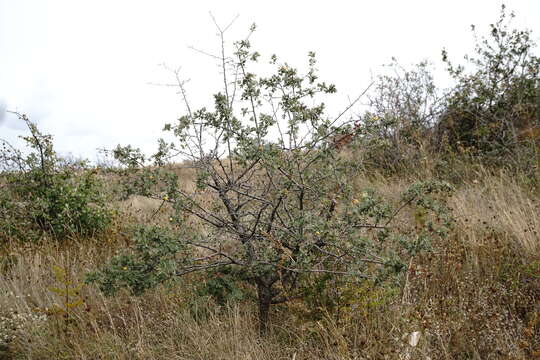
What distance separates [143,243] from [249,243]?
2.20 feet

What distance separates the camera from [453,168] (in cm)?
594

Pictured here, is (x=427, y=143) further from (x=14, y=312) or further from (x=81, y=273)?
(x=14, y=312)

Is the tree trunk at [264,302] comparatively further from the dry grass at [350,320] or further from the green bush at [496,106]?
the green bush at [496,106]

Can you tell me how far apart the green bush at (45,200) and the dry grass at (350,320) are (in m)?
0.93

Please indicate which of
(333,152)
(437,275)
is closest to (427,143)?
(437,275)

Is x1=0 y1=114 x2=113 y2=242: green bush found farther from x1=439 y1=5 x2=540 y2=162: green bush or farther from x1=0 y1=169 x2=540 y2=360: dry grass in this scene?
x1=439 y1=5 x2=540 y2=162: green bush

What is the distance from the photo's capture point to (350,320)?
8.32ft

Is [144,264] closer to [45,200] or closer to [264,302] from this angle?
[264,302]

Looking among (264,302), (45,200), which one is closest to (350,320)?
(264,302)

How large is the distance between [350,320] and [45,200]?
368 centimetres

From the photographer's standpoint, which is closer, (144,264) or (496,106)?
(144,264)

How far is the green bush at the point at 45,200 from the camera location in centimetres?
435

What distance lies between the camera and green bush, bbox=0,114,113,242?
14.3 feet

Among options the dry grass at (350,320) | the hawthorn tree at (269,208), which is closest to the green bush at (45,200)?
the dry grass at (350,320)
